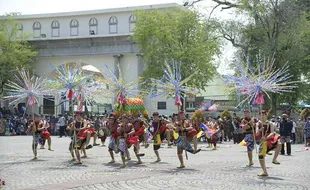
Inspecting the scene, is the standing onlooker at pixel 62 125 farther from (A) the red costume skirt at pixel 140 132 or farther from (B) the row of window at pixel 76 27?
(A) the red costume skirt at pixel 140 132

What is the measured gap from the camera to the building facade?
1852 inches

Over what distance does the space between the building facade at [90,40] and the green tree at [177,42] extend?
9.00 m

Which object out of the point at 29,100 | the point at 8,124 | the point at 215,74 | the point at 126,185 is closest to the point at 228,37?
the point at 215,74

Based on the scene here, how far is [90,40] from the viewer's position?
48.8m

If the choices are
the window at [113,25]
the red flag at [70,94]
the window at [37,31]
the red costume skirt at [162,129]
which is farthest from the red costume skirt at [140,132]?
the window at [37,31]

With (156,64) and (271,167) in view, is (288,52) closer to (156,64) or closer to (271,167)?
(156,64)

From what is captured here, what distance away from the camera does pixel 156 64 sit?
121 feet

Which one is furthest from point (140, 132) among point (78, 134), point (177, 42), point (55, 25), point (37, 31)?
point (37, 31)

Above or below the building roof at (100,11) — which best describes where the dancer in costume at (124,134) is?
below

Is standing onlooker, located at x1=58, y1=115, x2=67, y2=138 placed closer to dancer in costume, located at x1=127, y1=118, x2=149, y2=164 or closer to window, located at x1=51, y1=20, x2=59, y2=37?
window, located at x1=51, y1=20, x2=59, y2=37

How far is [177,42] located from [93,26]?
15609mm

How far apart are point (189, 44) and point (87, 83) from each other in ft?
61.9

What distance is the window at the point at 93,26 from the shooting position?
49438 millimetres

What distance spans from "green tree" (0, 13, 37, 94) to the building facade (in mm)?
1434
